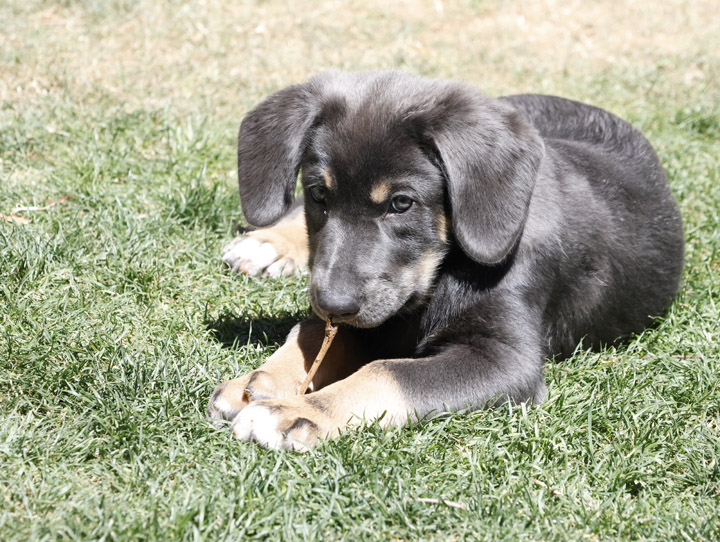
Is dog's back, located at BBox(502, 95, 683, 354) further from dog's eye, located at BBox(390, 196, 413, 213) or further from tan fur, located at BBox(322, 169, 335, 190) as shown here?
tan fur, located at BBox(322, 169, 335, 190)

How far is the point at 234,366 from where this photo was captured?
3707mm

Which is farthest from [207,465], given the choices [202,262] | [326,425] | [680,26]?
[680,26]

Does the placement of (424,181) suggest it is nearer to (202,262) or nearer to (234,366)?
(234,366)

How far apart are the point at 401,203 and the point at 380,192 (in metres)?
0.10

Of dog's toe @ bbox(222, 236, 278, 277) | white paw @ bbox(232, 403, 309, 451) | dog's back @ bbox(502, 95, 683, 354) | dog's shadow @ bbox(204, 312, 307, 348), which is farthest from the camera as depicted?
dog's toe @ bbox(222, 236, 278, 277)

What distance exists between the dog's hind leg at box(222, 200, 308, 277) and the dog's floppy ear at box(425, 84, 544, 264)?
1.58m

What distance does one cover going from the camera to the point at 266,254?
4.73 meters

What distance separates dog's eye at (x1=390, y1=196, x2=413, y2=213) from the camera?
3428 mm

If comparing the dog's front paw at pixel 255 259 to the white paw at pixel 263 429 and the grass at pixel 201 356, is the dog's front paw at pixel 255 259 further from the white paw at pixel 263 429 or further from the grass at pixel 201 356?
the white paw at pixel 263 429

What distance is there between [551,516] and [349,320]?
1070mm

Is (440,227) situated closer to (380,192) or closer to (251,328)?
(380,192)

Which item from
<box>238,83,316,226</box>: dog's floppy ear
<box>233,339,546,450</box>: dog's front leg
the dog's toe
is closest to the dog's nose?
<box>233,339,546,450</box>: dog's front leg

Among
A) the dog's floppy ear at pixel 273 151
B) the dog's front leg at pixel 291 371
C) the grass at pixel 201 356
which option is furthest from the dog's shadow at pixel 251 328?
the dog's floppy ear at pixel 273 151

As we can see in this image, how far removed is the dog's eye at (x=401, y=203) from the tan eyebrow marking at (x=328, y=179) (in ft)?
0.85
